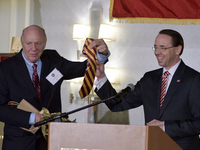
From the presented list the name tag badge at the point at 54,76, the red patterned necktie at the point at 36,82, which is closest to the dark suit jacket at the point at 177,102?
the name tag badge at the point at 54,76

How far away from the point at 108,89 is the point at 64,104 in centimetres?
292

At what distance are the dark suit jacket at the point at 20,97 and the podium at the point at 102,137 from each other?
0.97 meters

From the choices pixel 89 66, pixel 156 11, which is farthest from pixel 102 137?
pixel 156 11

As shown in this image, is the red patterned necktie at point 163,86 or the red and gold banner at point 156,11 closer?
the red patterned necktie at point 163,86

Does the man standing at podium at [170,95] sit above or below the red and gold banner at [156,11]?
below

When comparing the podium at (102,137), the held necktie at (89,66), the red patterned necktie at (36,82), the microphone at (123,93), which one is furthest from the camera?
the red patterned necktie at (36,82)

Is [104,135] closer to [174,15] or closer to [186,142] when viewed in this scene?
[186,142]

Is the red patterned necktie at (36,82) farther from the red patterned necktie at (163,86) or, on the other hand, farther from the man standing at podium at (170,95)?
the red patterned necktie at (163,86)

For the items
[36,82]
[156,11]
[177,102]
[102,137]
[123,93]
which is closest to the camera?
[102,137]

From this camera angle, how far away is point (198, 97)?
2363 mm

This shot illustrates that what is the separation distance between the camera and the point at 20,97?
2461 mm

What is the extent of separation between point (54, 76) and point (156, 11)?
2882 mm

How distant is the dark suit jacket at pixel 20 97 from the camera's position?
2.36 m

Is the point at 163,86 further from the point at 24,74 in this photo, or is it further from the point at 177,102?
the point at 24,74
